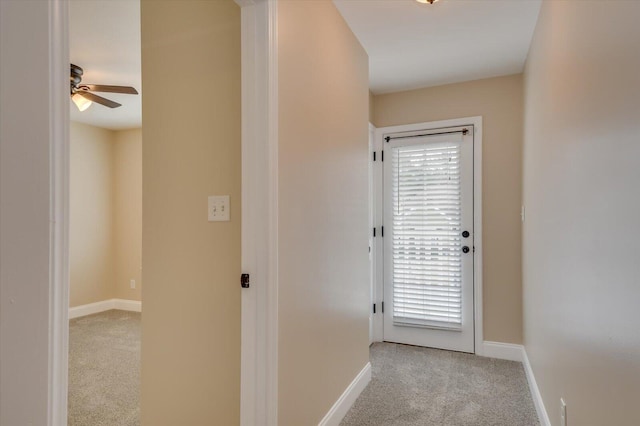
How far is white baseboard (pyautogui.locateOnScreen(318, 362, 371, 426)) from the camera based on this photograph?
2.10 meters

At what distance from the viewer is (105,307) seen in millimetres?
5090

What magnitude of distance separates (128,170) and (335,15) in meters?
4.01

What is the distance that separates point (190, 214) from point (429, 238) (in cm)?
240

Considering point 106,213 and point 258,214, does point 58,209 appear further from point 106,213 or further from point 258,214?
point 106,213

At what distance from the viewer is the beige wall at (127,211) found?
16.7 feet

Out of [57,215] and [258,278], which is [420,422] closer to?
[258,278]

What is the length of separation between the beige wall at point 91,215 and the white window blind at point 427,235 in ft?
12.8

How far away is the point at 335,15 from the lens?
226 cm

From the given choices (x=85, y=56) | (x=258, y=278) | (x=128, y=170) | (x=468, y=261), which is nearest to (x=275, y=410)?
(x=258, y=278)

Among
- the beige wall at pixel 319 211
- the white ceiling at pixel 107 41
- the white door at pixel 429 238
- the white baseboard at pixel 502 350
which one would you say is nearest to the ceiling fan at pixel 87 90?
the white ceiling at pixel 107 41

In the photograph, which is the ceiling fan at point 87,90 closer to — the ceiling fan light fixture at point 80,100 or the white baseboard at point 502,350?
the ceiling fan light fixture at point 80,100

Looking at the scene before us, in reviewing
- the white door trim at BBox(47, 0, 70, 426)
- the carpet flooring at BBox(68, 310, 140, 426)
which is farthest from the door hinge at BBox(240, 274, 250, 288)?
the carpet flooring at BBox(68, 310, 140, 426)

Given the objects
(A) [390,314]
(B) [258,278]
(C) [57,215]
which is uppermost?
(C) [57,215]

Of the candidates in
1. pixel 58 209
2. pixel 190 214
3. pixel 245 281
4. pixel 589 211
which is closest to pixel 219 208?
pixel 190 214
